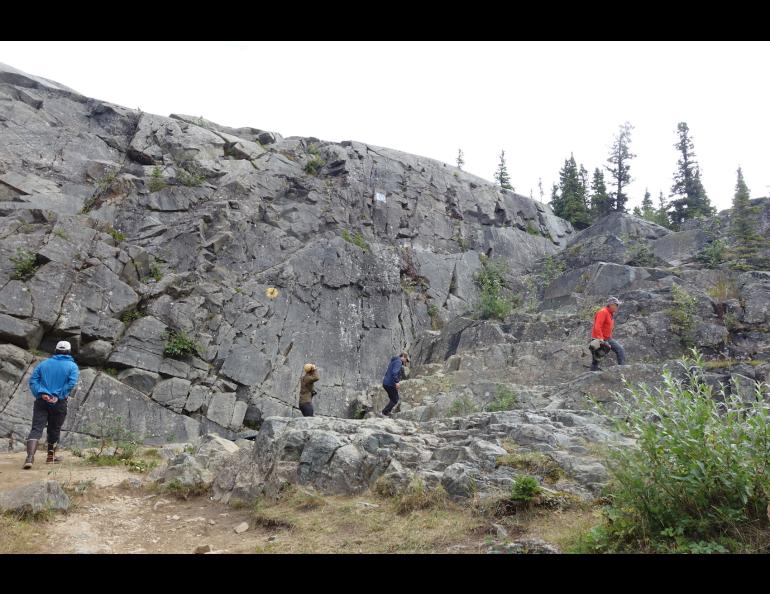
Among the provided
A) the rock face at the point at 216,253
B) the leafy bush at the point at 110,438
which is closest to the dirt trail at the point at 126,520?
Answer: the leafy bush at the point at 110,438

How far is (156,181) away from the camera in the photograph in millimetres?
22359

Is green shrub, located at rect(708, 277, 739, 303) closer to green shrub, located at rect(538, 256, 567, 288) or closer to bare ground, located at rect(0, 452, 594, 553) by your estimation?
green shrub, located at rect(538, 256, 567, 288)

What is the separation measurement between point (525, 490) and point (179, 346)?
13.8 m

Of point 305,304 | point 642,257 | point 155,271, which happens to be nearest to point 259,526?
point 305,304

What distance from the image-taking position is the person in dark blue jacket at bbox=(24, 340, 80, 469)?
962cm

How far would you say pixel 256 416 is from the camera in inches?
698

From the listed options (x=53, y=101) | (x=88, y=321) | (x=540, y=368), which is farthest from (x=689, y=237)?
(x=53, y=101)

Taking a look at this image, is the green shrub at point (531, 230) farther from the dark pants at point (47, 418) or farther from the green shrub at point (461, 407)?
the dark pants at point (47, 418)

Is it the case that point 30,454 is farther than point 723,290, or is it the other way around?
point 723,290

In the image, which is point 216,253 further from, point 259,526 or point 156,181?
point 259,526

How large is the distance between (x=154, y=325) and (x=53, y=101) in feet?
44.5

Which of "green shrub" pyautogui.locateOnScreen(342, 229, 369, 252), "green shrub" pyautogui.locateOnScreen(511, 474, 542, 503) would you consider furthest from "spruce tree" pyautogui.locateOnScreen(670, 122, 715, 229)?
"green shrub" pyautogui.locateOnScreen(511, 474, 542, 503)

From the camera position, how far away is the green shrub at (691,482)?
427 centimetres
